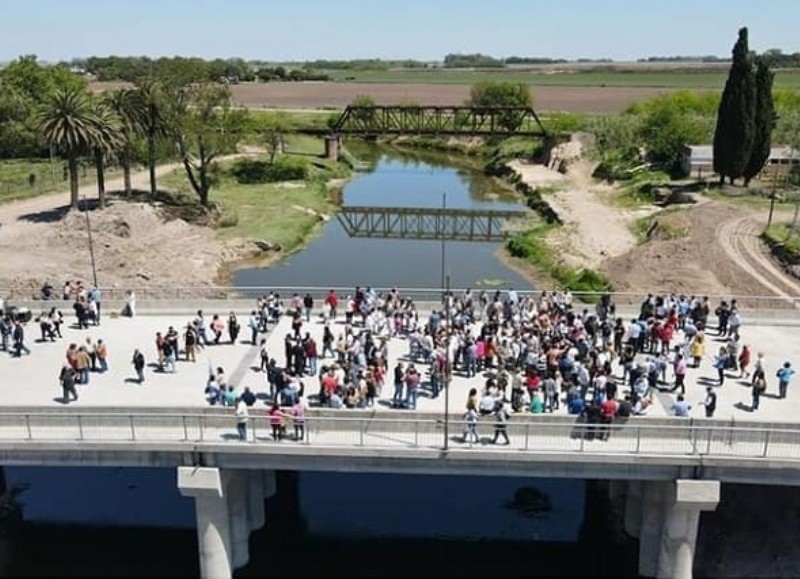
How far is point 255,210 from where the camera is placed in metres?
68.9

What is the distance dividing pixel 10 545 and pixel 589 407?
1754cm

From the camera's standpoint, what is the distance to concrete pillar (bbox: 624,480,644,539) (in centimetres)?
2506

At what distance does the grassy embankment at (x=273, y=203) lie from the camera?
6234cm

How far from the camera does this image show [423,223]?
71.6 meters

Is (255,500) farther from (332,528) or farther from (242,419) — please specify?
(242,419)

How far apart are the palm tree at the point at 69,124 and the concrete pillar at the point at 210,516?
40085mm

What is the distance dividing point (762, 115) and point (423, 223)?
86.0 ft

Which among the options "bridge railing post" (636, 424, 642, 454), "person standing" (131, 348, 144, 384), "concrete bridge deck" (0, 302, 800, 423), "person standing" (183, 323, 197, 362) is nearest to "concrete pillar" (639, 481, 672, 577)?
"bridge railing post" (636, 424, 642, 454)

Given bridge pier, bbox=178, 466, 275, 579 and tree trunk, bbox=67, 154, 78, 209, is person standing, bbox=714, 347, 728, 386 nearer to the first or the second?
bridge pier, bbox=178, 466, 275, 579

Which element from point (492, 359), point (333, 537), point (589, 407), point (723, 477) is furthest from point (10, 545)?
point (723, 477)

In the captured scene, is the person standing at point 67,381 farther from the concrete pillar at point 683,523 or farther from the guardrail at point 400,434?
the concrete pillar at point 683,523

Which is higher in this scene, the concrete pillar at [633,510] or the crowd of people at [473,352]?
the crowd of people at [473,352]

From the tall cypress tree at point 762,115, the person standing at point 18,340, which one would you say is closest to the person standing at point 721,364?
the person standing at point 18,340

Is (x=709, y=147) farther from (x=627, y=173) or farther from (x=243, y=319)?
(x=243, y=319)
